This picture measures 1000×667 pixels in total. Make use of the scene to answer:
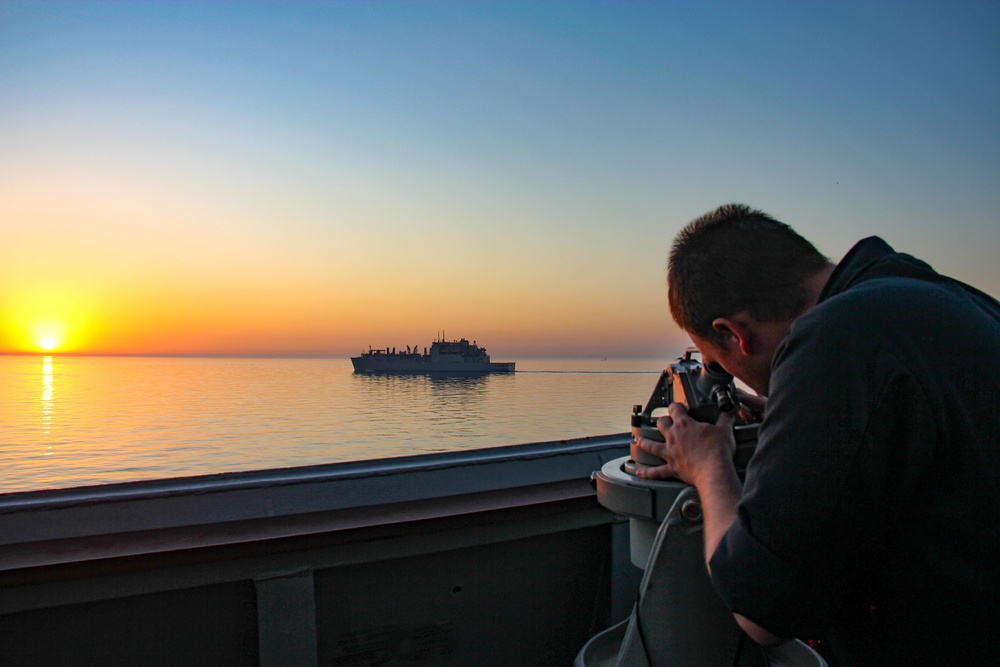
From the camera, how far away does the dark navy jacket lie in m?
0.60

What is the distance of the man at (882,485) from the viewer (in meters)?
0.60

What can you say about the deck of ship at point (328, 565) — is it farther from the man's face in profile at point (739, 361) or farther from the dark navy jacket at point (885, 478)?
the dark navy jacket at point (885, 478)

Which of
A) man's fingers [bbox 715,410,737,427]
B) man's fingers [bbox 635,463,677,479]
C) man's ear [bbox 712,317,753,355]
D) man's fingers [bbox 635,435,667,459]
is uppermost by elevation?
man's ear [bbox 712,317,753,355]

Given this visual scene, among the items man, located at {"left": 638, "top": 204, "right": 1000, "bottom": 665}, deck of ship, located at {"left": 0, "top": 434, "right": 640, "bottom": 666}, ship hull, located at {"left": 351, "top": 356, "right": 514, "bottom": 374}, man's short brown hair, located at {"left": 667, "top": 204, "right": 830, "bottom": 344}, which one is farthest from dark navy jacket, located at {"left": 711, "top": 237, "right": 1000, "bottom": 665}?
ship hull, located at {"left": 351, "top": 356, "right": 514, "bottom": 374}

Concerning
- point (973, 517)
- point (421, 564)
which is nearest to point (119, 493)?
point (421, 564)

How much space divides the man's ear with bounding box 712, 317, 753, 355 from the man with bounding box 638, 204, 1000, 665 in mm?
161

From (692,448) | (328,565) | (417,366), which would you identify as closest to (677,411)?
(692,448)

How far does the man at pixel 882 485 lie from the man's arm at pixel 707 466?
0.19 ft

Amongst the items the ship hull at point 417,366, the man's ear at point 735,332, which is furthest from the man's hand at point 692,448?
the ship hull at point 417,366

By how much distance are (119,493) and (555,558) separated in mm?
1054

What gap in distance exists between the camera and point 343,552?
4.34 ft

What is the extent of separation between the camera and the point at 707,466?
830 mm

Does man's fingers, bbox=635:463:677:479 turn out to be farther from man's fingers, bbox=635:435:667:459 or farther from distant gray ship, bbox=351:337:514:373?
distant gray ship, bbox=351:337:514:373

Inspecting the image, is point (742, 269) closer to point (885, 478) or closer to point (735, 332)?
point (735, 332)
